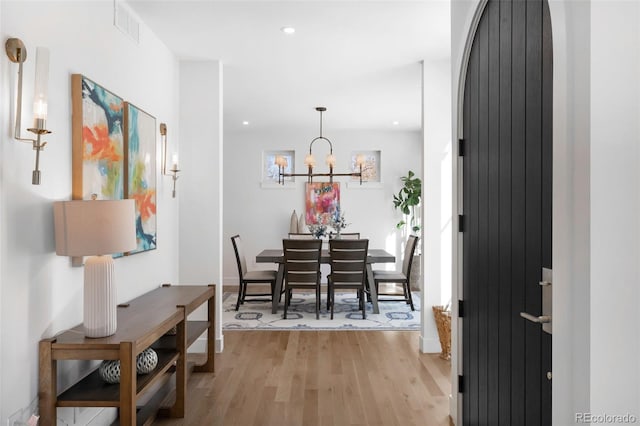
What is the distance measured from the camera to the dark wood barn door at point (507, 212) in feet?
5.57

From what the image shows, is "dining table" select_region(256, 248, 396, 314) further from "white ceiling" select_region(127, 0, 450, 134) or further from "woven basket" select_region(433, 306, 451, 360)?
"white ceiling" select_region(127, 0, 450, 134)

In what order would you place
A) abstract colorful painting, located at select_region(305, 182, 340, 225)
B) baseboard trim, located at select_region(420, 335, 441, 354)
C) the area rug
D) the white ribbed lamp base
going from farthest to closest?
abstract colorful painting, located at select_region(305, 182, 340, 225), the area rug, baseboard trim, located at select_region(420, 335, 441, 354), the white ribbed lamp base

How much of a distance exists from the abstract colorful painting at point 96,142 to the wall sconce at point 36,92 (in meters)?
0.46

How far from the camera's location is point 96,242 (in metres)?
2.19

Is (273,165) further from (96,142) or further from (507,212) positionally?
(507,212)

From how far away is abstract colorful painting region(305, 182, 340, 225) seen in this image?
819 centimetres

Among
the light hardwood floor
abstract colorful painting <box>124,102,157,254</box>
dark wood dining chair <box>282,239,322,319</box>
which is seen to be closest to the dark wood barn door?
the light hardwood floor

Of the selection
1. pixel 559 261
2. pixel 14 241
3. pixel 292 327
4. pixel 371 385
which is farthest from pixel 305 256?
pixel 559 261

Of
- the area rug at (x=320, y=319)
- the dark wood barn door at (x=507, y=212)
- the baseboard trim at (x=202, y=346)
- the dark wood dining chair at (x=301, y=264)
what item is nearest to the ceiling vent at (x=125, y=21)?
the dark wood barn door at (x=507, y=212)

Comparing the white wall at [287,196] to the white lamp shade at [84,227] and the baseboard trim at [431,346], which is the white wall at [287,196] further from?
the white lamp shade at [84,227]

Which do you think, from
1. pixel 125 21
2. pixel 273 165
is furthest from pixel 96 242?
pixel 273 165

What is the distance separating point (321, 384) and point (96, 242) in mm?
2132

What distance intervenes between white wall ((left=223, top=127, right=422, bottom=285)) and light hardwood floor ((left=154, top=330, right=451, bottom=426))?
336cm

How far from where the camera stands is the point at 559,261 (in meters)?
1.49
